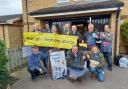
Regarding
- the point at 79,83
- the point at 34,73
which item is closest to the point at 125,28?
the point at 79,83

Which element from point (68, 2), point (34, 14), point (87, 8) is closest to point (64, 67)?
point (87, 8)

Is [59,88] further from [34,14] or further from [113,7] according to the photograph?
[34,14]

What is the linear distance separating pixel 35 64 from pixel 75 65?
149cm

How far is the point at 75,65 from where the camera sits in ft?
20.4

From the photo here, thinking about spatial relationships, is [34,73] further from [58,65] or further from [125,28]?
[125,28]

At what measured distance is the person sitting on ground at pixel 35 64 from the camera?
642cm

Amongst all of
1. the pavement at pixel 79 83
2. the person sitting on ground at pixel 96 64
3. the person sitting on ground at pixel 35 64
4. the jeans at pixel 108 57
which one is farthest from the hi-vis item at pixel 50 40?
the jeans at pixel 108 57

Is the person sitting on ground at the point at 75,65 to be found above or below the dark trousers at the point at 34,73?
above

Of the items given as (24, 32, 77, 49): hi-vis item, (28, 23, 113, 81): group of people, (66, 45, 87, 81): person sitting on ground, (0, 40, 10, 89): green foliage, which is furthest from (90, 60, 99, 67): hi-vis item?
(0, 40, 10, 89): green foliage

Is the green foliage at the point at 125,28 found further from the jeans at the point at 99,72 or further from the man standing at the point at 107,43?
the jeans at the point at 99,72

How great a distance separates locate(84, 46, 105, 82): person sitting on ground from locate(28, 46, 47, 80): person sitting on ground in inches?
69.3

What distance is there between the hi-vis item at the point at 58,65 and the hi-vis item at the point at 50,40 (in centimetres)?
55

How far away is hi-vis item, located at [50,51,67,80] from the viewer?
6.69 metres

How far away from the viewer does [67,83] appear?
6.26 metres
